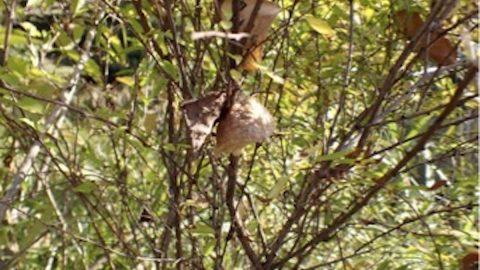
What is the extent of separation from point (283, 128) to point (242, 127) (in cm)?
59

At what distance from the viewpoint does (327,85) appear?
6.09ft

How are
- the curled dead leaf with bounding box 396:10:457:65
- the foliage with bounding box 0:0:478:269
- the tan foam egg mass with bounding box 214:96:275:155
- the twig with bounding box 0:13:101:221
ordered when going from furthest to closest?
the twig with bounding box 0:13:101:221, the foliage with bounding box 0:0:478:269, the curled dead leaf with bounding box 396:10:457:65, the tan foam egg mass with bounding box 214:96:275:155

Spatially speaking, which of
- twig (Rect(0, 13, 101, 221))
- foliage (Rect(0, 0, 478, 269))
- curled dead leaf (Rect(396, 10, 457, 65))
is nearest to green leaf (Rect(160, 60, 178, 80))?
foliage (Rect(0, 0, 478, 269))

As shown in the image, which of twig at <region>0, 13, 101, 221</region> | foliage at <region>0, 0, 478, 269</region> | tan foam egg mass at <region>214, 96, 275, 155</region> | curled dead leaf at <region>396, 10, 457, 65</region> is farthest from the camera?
twig at <region>0, 13, 101, 221</region>

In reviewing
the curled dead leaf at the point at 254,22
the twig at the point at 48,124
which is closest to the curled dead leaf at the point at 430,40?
the curled dead leaf at the point at 254,22

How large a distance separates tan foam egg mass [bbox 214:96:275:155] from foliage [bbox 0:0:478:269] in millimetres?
59

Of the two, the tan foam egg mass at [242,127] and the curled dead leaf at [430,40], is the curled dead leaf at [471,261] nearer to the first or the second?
the curled dead leaf at [430,40]

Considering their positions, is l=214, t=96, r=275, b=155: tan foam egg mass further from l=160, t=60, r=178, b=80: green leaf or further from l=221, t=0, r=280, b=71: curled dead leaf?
l=160, t=60, r=178, b=80: green leaf

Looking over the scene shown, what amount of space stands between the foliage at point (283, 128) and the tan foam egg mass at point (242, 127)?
6cm

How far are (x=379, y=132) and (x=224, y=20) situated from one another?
751 mm

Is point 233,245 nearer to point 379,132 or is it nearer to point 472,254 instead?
point 379,132

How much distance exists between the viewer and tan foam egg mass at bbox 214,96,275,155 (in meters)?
1.18

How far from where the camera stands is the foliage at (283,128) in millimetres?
1469

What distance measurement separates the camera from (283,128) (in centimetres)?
176
